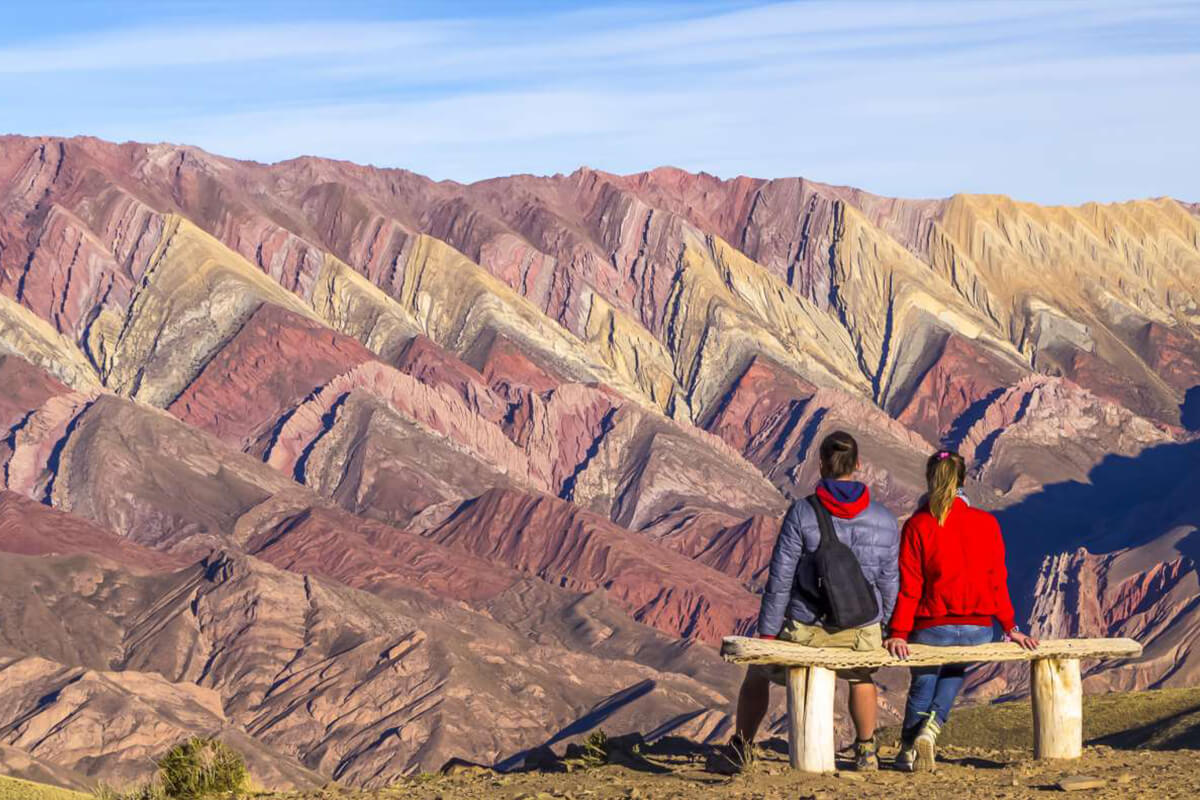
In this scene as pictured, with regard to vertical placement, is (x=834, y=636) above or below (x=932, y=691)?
above

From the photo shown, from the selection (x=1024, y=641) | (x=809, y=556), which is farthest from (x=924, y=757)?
(x=809, y=556)

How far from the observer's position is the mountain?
9912 centimetres

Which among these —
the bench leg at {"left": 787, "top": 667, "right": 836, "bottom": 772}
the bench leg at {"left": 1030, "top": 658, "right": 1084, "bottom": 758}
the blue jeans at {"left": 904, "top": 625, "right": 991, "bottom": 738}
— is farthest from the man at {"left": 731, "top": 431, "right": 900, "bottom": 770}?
the bench leg at {"left": 1030, "top": 658, "right": 1084, "bottom": 758}

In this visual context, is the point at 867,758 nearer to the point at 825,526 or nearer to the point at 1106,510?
the point at 825,526

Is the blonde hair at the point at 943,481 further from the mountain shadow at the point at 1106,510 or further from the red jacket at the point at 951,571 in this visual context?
the mountain shadow at the point at 1106,510

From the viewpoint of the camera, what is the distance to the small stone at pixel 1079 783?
13.2m

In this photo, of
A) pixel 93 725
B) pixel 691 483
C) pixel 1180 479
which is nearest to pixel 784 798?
pixel 93 725

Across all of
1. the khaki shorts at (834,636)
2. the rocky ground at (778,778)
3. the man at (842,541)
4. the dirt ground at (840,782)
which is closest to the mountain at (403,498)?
the rocky ground at (778,778)

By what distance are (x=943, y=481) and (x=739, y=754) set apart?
2.79 meters

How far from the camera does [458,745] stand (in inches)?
3688

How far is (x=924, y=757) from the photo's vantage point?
14.2m

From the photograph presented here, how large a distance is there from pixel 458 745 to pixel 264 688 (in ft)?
49.9

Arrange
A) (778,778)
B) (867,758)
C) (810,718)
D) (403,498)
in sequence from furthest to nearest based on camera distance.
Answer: (403,498) → (867,758) → (810,718) → (778,778)

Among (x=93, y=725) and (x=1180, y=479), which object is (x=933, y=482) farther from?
(x=1180, y=479)
